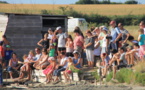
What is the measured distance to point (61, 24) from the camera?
27562 millimetres

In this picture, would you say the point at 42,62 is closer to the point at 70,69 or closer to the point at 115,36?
the point at 70,69

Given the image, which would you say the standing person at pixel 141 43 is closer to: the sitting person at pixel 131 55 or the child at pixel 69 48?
the sitting person at pixel 131 55

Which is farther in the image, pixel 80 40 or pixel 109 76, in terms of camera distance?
pixel 80 40

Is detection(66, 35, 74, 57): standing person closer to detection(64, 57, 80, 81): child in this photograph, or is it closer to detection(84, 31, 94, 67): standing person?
detection(84, 31, 94, 67): standing person

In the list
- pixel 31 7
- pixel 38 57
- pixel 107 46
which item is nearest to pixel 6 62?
pixel 38 57

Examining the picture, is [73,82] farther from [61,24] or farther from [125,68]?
[61,24]

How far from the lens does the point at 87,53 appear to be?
20.3 meters

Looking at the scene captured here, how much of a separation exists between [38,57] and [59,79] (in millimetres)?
2151

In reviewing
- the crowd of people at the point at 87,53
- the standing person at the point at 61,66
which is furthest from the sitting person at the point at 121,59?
the standing person at the point at 61,66

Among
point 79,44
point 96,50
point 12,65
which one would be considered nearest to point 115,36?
point 96,50

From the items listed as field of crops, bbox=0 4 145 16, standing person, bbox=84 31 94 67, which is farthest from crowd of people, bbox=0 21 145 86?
field of crops, bbox=0 4 145 16

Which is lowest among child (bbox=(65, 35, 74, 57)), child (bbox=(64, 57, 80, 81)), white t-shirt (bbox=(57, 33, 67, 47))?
child (bbox=(64, 57, 80, 81))

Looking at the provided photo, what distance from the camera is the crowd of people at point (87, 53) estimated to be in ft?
61.8

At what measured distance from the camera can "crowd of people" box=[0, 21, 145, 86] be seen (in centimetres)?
1883
